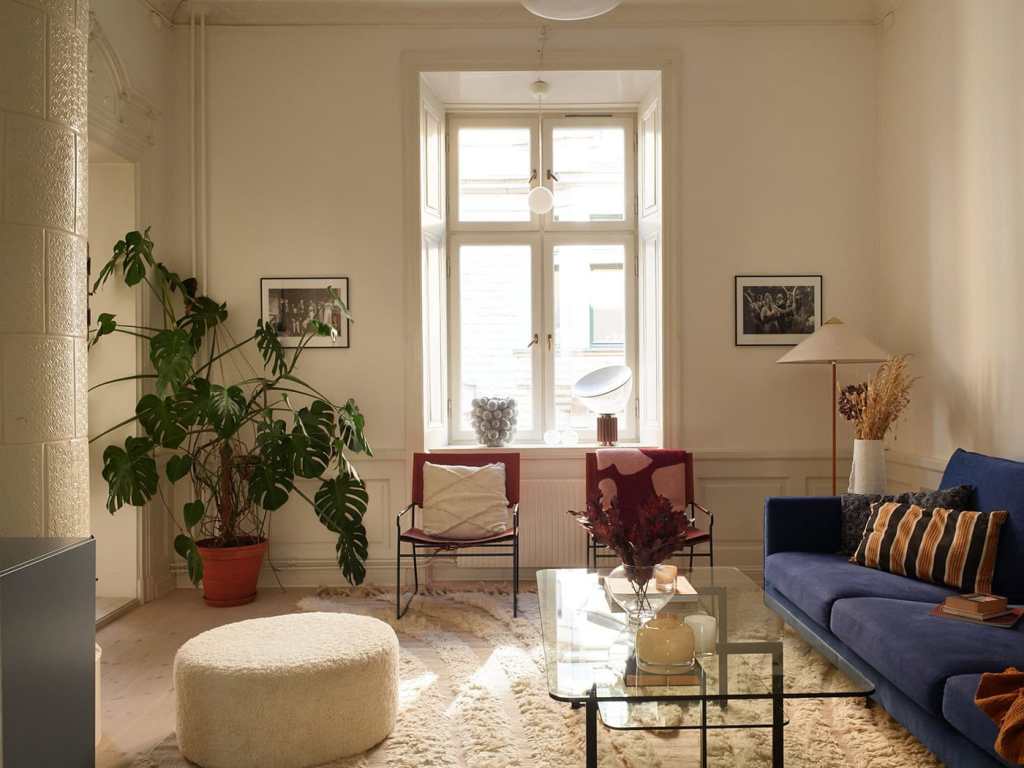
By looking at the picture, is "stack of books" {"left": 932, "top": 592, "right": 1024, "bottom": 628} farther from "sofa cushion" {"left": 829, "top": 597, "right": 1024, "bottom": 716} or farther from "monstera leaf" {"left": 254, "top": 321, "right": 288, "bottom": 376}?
"monstera leaf" {"left": 254, "top": 321, "right": 288, "bottom": 376}

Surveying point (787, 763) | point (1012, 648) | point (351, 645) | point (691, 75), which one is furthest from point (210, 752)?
point (691, 75)

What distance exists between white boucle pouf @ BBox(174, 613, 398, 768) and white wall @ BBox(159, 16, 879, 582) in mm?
2282

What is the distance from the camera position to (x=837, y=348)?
444 centimetres

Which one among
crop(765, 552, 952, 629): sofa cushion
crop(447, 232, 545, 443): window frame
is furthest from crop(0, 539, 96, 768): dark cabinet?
crop(447, 232, 545, 443): window frame

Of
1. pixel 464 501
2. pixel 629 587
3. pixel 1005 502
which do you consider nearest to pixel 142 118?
pixel 464 501

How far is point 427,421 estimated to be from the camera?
5.19 meters

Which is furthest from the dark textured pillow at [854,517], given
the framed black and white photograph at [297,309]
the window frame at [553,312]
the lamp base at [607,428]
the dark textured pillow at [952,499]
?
the framed black and white photograph at [297,309]

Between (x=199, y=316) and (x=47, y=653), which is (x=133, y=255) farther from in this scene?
(x=47, y=653)

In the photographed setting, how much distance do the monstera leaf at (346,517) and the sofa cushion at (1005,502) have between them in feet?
9.68

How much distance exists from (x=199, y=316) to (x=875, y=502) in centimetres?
377

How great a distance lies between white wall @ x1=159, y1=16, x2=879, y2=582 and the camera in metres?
5.07

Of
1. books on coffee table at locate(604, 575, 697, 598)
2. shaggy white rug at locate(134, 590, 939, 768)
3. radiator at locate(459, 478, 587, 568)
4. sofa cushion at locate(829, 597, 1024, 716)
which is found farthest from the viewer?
radiator at locate(459, 478, 587, 568)

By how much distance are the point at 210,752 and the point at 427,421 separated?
8.93 ft

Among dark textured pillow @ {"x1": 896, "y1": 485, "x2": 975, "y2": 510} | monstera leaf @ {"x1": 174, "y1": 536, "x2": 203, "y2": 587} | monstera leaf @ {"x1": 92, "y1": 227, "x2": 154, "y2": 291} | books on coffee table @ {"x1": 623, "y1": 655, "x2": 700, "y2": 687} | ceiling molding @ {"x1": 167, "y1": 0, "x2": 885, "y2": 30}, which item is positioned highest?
ceiling molding @ {"x1": 167, "y1": 0, "x2": 885, "y2": 30}
